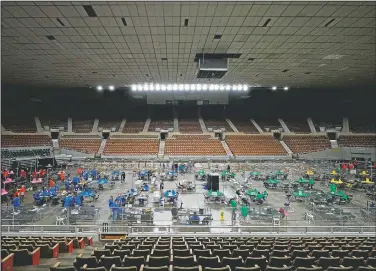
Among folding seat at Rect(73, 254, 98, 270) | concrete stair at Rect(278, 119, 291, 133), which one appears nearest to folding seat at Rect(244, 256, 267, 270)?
folding seat at Rect(73, 254, 98, 270)

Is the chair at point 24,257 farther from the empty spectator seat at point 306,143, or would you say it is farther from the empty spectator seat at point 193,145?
the empty spectator seat at point 306,143

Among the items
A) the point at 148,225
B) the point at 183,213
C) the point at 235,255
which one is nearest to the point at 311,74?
the point at 183,213

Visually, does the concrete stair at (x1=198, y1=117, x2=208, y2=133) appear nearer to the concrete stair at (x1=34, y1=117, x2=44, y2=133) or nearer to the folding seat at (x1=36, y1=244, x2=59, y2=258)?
the concrete stair at (x1=34, y1=117, x2=44, y2=133)

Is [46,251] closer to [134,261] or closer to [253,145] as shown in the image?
[134,261]

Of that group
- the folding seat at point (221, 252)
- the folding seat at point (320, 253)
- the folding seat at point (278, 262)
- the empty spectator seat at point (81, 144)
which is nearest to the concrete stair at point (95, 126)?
the empty spectator seat at point (81, 144)

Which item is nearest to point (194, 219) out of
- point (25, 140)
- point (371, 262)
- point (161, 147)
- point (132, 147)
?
point (371, 262)

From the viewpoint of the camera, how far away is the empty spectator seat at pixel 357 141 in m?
35.5

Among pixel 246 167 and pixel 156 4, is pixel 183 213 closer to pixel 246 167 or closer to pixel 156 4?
pixel 156 4

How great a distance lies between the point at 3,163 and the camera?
23.3 m

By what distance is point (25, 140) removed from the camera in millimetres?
33594

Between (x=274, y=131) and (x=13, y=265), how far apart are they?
Answer: 3721 cm

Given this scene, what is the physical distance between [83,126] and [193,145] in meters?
17.0

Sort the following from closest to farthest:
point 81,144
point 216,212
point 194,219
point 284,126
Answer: point 194,219, point 216,212, point 81,144, point 284,126

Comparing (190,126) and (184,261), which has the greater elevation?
(190,126)
